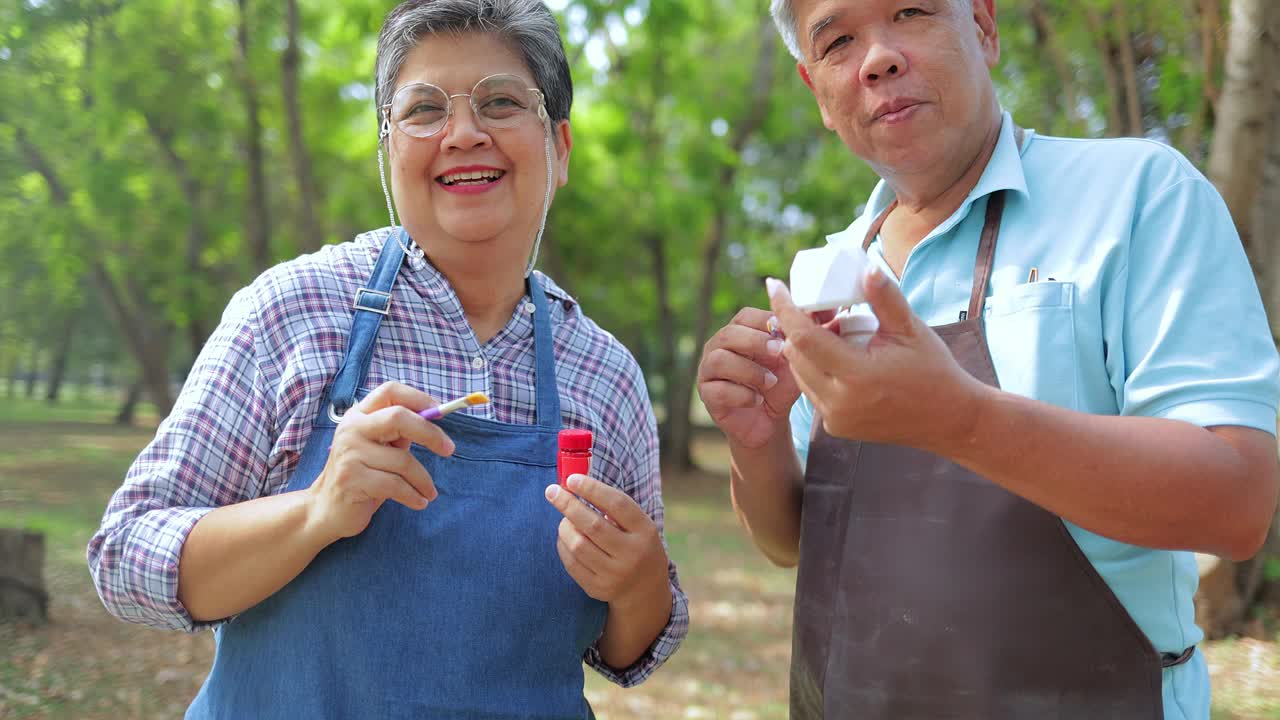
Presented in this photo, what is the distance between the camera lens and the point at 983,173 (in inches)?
77.4

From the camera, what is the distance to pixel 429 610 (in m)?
1.95

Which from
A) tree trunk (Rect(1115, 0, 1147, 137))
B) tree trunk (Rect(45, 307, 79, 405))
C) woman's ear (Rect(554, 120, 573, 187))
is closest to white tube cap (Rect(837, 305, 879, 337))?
woman's ear (Rect(554, 120, 573, 187))

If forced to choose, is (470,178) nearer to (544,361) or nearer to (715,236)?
(544,361)

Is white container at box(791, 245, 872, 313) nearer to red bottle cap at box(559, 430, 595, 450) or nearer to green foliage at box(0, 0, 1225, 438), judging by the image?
red bottle cap at box(559, 430, 595, 450)

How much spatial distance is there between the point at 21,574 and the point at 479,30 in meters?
5.84

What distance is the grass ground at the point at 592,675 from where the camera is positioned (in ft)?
18.0

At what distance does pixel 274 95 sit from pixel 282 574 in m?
16.0

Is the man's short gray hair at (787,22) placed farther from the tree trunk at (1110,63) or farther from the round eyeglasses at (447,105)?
the tree trunk at (1110,63)

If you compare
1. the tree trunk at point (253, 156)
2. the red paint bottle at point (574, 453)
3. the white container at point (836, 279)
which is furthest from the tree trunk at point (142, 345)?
the white container at point (836, 279)

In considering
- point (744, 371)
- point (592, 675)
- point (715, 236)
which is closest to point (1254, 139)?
point (744, 371)

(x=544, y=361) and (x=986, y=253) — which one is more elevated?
(x=986, y=253)

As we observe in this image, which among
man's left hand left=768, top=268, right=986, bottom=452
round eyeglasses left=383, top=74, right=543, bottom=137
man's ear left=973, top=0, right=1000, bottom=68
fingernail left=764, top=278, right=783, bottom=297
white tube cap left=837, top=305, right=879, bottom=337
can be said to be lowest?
man's left hand left=768, top=268, right=986, bottom=452

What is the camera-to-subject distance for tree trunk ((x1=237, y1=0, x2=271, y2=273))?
1435cm

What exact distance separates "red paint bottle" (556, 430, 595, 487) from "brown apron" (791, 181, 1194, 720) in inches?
20.1
